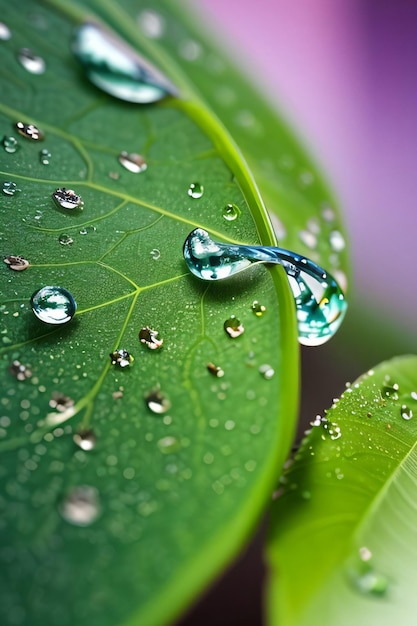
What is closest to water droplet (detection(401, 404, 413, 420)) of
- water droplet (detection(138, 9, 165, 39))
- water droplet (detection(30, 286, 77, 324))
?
water droplet (detection(30, 286, 77, 324))

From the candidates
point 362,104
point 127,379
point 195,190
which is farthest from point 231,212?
point 362,104

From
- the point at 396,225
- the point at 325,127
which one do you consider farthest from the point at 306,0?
the point at 396,225

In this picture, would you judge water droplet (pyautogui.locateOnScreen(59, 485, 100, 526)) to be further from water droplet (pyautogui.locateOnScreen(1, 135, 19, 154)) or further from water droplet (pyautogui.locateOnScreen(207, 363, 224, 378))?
water droplet (pyautogui.locateOnScreen(1, 135, 19, 154))

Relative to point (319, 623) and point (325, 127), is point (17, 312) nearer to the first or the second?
point (319, 623)

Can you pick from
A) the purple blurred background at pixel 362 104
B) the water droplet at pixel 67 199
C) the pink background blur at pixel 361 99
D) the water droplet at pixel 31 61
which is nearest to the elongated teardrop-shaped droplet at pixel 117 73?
the water droplet at pixel 31 61

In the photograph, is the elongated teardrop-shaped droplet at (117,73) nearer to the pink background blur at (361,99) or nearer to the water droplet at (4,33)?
the water droplet at (4,33)
